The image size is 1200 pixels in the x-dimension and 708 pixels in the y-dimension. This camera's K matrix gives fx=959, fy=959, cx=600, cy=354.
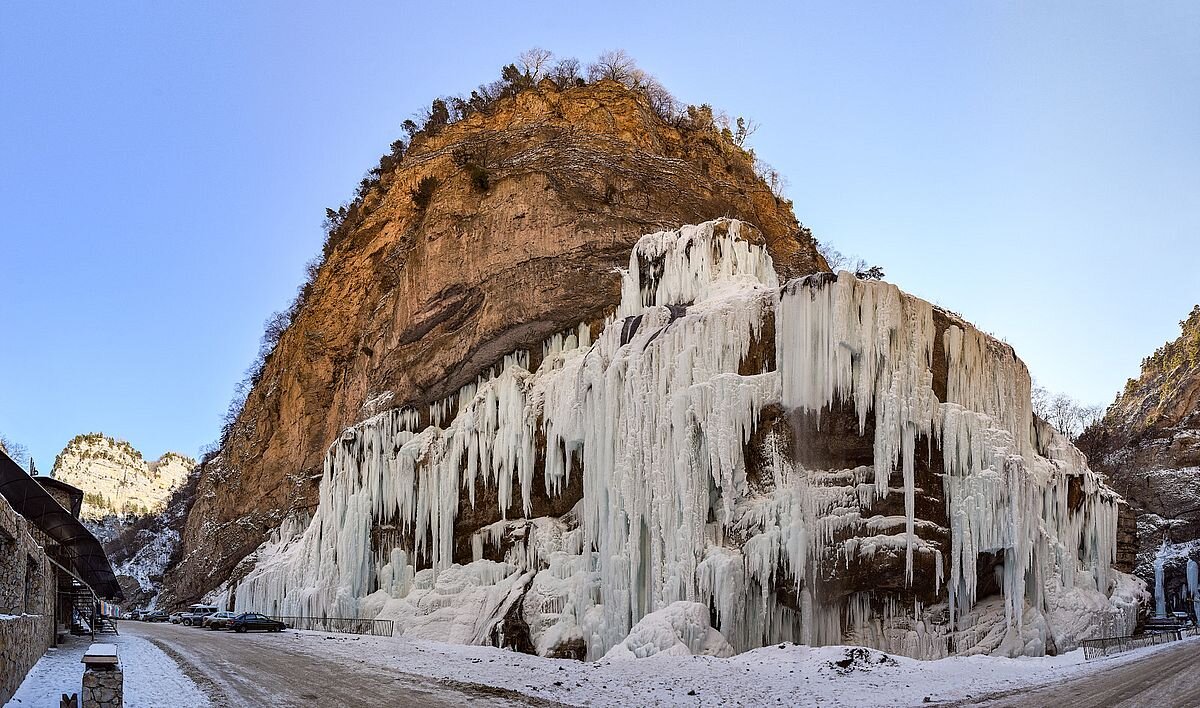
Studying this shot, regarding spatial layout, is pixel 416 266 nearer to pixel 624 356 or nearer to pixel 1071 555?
pixel 624 356

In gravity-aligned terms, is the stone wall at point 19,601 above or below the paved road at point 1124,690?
above

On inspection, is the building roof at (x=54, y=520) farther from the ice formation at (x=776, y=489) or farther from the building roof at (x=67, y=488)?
the ice formation at (x=776, y=489)

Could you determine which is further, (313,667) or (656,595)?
(656,595)

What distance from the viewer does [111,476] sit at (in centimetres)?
12394

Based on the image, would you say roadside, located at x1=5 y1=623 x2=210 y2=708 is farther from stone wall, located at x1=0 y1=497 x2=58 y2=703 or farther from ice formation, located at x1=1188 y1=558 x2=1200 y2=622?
ice formation, located at x1=1188 y1=558 x2=1200 y2=622

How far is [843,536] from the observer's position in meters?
20.3

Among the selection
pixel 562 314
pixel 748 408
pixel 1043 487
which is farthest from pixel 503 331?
pixel 1043 487

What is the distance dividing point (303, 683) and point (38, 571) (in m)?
6.54

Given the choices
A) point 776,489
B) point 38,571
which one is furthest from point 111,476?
point 776,489

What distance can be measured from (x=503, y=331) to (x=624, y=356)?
8.87 meters

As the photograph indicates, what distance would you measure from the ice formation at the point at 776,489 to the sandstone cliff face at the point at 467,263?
5.01m

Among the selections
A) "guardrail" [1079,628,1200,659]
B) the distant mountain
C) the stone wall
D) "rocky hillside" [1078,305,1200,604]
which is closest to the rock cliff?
"guardrail" [1079,628,1200,659]

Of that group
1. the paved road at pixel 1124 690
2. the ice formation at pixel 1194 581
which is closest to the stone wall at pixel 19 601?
the paved road at pixel 1124 690

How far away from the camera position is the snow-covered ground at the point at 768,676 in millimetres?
14484
